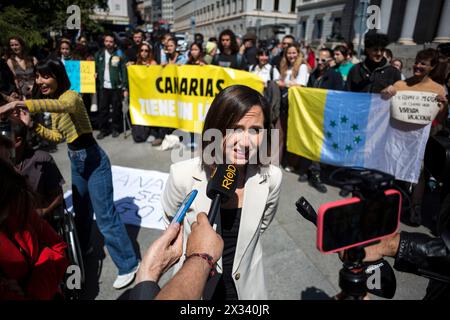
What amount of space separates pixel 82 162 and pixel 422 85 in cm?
393

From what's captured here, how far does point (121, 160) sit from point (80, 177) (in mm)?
3152

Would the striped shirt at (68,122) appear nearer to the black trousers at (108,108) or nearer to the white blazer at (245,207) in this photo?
the white blazer at (245,207)

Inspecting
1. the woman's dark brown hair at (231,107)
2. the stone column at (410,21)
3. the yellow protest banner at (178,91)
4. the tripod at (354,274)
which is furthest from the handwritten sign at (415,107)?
the stone column at (410,21)

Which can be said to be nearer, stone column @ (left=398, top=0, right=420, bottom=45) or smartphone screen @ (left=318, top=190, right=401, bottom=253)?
smartphone screen @ (left=318, top=190, right=401, bottom=253)

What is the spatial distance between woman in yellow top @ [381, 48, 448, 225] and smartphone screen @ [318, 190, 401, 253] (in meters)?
3.55

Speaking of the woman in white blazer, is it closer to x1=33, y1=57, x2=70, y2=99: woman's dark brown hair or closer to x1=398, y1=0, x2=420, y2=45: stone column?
x1=33, y1=57, x2=70, y2=99: woman's dark brown hair

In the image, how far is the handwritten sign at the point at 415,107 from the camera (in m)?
3.71

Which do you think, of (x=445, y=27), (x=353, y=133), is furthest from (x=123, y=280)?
(x=445, y=27)

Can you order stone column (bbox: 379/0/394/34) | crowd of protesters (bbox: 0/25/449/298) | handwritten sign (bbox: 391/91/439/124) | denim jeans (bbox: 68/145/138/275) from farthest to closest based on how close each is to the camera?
stone column (bbox: 379/0/394/34)
handwritten sign (bbox: 391/91/439/124)
denim jeans (bbox: 68/145/138/275)
crowd of protesters (bbox: 0/25/449/298)

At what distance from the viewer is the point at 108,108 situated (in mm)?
6957

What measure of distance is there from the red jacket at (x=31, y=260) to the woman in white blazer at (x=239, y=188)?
23.8 inches

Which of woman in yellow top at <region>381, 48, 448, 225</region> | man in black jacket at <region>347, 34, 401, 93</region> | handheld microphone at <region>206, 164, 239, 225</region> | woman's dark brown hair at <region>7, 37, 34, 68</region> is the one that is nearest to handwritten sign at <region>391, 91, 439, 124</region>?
woman in yellow top at <region>381, 48, 448, 225</region>

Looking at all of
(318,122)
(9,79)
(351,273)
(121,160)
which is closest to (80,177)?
(351,273)

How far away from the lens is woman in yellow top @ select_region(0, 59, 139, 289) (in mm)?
2383
